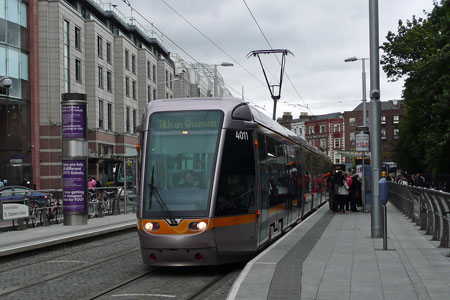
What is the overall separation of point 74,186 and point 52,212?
1431 millimetres

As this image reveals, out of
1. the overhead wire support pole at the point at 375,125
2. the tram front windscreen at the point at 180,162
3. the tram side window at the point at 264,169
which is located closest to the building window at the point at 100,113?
the overhead wire support pole at the point at 375,125

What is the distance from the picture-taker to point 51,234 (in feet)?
55.0

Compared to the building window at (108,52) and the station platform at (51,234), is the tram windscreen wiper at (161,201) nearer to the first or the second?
the station platform at (51,234)

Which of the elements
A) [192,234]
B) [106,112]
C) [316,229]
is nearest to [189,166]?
[192,234]

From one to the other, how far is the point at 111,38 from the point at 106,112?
259 inches

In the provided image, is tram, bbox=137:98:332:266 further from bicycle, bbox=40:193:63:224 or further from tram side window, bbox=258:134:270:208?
bicycle, bbox=40:193:63:224

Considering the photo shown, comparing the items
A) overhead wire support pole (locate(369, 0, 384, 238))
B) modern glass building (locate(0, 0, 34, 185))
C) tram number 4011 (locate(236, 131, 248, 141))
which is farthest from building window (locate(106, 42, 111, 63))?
tram number 4011 (locate(236, 131, 248, 141))

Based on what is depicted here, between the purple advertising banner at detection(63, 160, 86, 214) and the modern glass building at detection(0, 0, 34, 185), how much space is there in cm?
1970

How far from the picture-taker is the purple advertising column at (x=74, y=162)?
19609 millimetres

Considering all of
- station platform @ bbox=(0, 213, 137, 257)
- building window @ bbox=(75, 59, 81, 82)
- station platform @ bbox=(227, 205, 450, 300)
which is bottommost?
station platform @ bbox=(0, 213, 137, 257)

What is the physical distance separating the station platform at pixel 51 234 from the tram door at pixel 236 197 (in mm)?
5161

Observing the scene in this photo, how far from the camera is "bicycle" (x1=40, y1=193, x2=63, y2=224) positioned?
65.3 feet

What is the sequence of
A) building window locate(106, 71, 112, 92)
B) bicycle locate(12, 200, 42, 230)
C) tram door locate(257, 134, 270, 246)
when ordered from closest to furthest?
tram door locate(257, 134, 270, 246) < bicycle locate(12, 200, 42, 230) < building window locate(106, 71, 112, 92)

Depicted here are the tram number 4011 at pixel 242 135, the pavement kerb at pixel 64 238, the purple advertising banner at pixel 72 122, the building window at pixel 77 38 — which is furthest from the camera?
the building window at pixel 77 38
